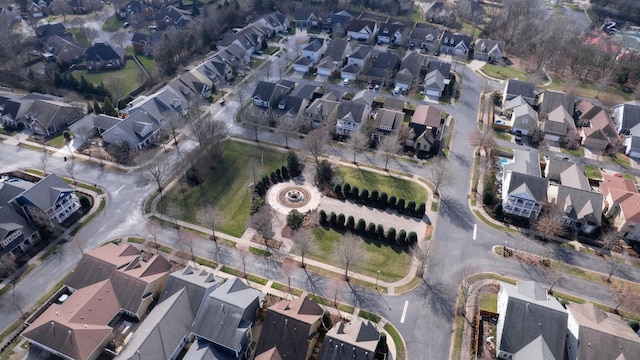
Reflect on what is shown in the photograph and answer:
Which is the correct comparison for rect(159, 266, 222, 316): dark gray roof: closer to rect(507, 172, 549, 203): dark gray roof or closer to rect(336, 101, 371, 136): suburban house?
rect(336, 101, 371, 136): suburban house

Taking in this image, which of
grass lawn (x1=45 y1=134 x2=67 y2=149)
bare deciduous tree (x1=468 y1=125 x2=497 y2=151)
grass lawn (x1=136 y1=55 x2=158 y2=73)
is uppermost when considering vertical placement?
bare deciduous tree (x1=468 y1=125 x2=497 y2=151)

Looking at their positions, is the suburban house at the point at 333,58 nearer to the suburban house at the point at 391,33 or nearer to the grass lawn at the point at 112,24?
the suburban house at the point at 391,33

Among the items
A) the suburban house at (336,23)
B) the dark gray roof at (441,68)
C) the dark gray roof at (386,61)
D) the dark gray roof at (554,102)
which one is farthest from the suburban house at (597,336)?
the suburban house at (336,23)

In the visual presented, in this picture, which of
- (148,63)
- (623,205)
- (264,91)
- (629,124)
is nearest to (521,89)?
(629,124)

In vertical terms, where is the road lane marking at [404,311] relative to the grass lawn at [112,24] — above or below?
below

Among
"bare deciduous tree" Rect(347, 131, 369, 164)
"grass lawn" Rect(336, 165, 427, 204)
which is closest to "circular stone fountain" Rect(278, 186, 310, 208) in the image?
"grass lawn" Rect(336, 165, 427, 204)

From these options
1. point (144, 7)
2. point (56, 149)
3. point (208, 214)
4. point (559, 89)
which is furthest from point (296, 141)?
point (144, 7)

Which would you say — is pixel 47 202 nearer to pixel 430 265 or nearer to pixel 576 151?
pixel 430 265

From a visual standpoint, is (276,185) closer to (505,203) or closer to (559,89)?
(505,203)
